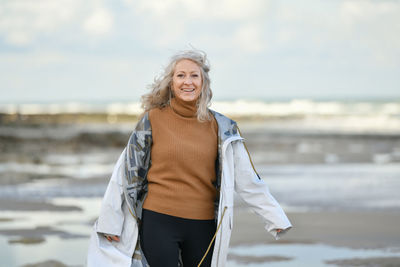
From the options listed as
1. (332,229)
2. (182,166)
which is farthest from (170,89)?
(332,229)

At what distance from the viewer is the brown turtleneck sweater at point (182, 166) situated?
11.3 feet

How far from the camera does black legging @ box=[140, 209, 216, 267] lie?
11.1ft

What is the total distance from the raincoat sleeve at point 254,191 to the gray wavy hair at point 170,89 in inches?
11.9

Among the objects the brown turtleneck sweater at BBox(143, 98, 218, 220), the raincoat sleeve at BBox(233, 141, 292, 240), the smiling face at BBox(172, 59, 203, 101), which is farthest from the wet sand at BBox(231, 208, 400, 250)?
the smiling face at BBox(172, 59, 203, 101)

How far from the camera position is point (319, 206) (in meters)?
9.52

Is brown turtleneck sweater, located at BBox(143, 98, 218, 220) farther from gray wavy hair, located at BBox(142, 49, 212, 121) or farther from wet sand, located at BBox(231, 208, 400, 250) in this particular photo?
wet sand, located at BBox(231, 208, 400, 250)

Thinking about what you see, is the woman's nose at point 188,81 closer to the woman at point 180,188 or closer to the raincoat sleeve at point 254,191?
the woman at point 180,188

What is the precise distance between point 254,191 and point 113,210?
859 millimetres

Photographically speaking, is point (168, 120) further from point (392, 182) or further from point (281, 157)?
point (281, 157)

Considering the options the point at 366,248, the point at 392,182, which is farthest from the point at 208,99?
the point at 392,182

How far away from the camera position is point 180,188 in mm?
3439

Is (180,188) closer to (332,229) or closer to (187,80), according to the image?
(187,80)

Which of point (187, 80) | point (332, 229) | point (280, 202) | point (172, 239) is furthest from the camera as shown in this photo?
point (280, 202)

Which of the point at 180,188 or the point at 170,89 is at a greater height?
the point at 170,89
